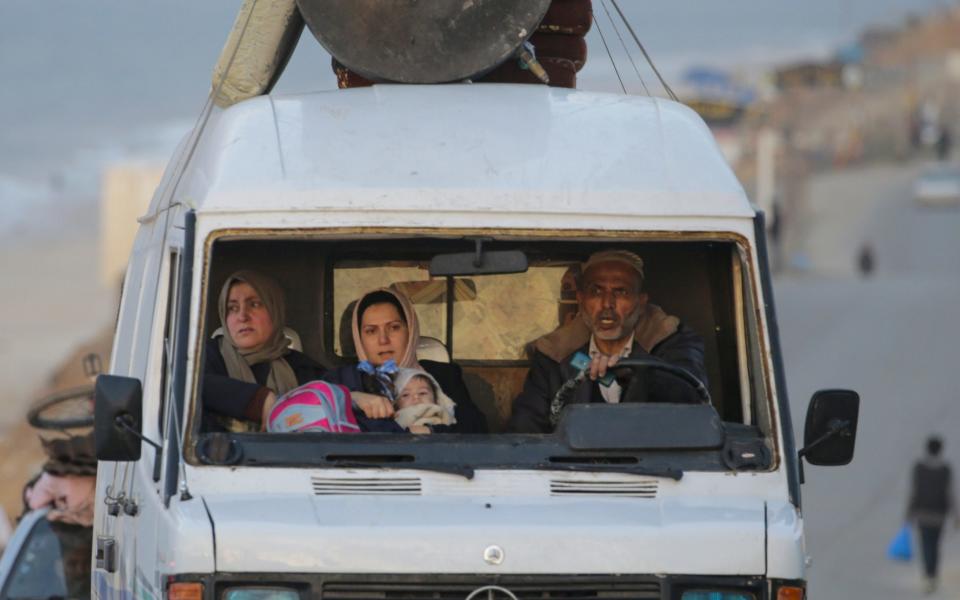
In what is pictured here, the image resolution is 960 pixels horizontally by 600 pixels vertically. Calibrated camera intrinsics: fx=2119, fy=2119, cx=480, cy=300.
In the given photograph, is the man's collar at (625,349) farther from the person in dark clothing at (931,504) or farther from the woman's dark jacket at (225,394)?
the person in dark clothing at (931,504)

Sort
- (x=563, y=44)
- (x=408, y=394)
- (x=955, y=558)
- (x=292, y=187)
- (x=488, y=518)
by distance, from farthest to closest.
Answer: (x=955, y=558)
(x=563, y=44)
(x=408, y=394)
(x=292, y=187)
(x=488, y=518)

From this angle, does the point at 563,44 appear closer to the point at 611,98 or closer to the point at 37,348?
the point at 611,98

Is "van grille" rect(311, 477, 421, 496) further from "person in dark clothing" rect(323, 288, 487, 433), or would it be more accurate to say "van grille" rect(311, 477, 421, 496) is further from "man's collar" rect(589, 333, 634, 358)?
"man's collar" rect(589, 333, 634, 358)

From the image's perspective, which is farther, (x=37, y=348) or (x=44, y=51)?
(x=44, y=51)

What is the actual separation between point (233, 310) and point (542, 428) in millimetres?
1114

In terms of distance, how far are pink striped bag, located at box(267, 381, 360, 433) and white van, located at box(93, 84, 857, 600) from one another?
271 mm

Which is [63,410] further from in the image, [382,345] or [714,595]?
[714,595]

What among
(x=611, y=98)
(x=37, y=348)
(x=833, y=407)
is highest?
(x=37, y=348)

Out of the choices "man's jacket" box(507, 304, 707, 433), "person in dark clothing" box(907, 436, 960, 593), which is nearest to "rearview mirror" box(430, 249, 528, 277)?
"man's jacket" box(507, 304, 707, 433)

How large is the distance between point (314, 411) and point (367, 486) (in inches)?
23.0

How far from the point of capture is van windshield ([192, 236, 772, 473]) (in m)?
6.25

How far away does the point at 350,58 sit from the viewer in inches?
303

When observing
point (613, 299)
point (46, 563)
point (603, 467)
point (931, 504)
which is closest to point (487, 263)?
point (603, 467)

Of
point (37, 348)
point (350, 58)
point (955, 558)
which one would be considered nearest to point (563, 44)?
point (350, 58)
